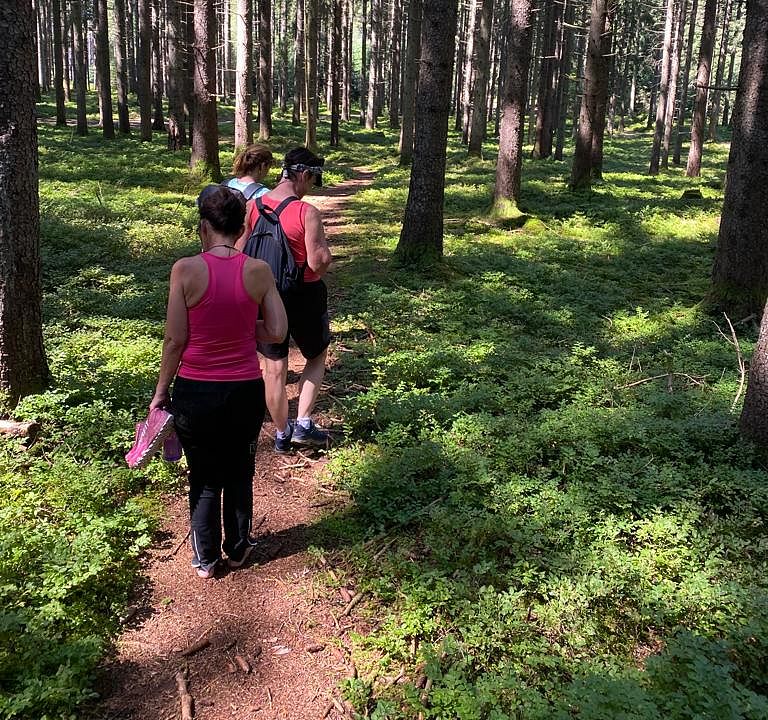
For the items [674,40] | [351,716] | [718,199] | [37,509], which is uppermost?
[674,40]

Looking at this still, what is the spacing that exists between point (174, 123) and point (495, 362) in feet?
60.2

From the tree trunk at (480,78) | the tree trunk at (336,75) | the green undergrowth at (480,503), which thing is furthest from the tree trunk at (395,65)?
the green undergrowth at (480,503)

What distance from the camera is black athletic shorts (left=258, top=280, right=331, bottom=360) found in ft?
16.2

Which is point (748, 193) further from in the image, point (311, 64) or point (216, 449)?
point (311, 64)

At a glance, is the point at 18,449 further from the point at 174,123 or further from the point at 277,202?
the point at 174,123

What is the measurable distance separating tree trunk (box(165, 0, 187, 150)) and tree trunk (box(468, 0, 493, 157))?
31.9 feet

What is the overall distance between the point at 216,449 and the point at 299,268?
5.69ft

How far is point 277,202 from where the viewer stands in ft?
15.8

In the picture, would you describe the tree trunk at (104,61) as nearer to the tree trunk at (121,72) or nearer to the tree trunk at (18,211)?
the tree trunk at (121,72)

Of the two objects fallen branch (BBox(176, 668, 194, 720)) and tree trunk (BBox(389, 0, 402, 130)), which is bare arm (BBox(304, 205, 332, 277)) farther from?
tree trunk (BBox(389, 0, 402, 130))

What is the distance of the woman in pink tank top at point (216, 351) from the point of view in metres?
3.40

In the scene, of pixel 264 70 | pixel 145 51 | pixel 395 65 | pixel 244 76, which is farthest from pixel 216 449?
pixel 395 65

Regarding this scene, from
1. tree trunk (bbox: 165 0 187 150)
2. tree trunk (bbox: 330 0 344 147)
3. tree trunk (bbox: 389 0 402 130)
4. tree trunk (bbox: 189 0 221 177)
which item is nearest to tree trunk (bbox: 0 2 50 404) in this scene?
tree trunk (bbox: 189 0 221 177)

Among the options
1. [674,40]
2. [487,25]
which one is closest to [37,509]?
[487,25]
